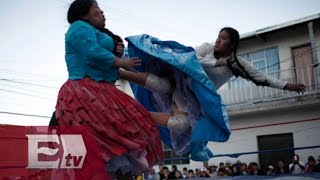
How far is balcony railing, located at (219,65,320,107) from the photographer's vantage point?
42.3 ft

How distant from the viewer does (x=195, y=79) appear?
106 inches

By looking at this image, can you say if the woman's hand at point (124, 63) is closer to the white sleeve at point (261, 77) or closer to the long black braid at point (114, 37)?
the long black braid at point (114, 37)

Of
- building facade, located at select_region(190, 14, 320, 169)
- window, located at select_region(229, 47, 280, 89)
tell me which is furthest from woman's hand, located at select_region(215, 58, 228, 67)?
window, located at select_region(229, 47, 280, 89)

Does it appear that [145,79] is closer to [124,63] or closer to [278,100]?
[124,63]

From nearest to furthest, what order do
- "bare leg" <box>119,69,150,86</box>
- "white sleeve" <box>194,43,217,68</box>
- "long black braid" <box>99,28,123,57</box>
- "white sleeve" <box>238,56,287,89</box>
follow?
"long black braid" <box>99,28,123,57</box> < "bare leg" <box>119,69,150,86</box> < "white sleeve" <box>194,43,217,68</box> < "white sleeve" <box>238,56,287,89</box>

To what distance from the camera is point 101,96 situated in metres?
2.27

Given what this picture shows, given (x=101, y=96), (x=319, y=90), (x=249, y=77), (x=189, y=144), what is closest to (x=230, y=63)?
(x=249, y=77)

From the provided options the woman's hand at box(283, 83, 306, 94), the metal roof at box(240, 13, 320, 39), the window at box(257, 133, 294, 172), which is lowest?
the window at box(257, 133, 294, 172)

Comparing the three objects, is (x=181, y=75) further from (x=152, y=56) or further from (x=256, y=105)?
(x=256, y=105)

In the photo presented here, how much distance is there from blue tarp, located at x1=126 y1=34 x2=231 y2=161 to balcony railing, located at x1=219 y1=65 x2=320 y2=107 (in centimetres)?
1090

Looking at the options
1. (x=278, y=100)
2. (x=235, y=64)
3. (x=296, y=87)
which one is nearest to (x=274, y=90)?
(x=278, y=100)

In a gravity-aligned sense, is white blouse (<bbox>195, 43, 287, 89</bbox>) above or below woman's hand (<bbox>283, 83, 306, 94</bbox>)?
above

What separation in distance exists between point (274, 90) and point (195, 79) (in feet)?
38.1

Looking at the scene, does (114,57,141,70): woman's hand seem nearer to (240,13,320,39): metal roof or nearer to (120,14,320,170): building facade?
(120,14,320,170): building facade
